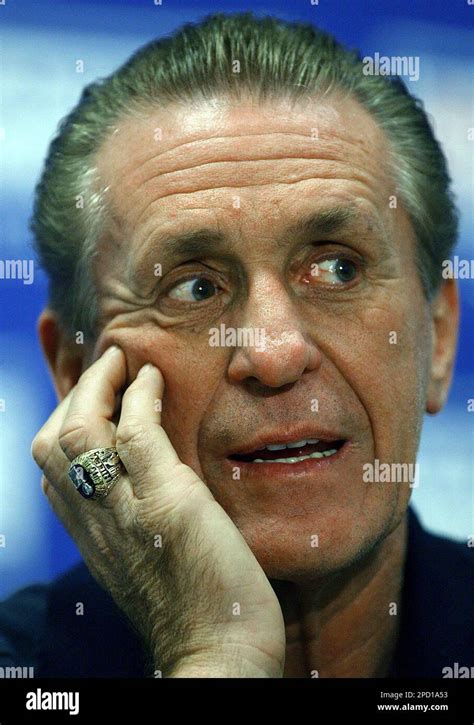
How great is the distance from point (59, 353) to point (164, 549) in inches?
25.3

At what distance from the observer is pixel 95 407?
2.19 m

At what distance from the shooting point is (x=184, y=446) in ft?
7.16

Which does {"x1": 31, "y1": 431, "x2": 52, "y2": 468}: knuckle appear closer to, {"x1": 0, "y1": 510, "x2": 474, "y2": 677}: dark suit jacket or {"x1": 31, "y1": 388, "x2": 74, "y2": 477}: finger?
{"x1": 31, "y1": 388, "x2": 74, "y2": 477}: finger

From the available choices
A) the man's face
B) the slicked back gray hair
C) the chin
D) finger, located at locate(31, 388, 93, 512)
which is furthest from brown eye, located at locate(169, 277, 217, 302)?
the chin

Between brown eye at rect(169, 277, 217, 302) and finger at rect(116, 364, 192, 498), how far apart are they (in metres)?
0.19

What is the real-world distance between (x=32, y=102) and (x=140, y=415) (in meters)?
0.84

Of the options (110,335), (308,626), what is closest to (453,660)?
(308,626)

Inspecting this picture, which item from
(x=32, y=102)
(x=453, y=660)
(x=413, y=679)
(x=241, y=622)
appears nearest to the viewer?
(x=241, y=622)

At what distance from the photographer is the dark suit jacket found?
7.68 ft

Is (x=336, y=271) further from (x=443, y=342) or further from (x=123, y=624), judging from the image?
(x=123, y=624)

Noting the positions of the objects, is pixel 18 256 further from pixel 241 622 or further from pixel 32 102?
pixel 241 622

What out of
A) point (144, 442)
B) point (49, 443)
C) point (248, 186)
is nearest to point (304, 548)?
point (144, 442)

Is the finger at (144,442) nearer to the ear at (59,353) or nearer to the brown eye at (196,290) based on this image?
the brown eye at (196,290)

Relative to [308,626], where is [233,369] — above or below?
above
